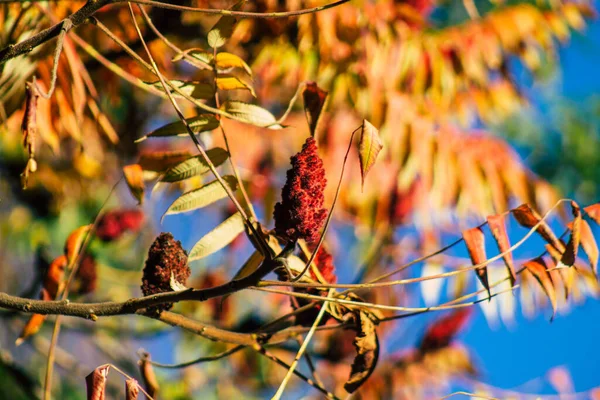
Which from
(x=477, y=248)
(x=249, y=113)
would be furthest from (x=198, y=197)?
(x=477, y=248)

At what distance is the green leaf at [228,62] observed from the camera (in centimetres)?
114

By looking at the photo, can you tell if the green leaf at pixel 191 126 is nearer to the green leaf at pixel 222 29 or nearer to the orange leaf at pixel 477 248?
the green leaf at pixel 222 29

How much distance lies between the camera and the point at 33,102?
1107mm

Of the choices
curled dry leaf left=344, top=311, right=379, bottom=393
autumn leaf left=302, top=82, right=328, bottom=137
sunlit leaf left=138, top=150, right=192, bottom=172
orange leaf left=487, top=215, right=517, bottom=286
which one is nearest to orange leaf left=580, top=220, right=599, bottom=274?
orange leaf left=487, top=215, right=517, bottom=286

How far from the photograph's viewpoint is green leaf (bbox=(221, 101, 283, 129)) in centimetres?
111

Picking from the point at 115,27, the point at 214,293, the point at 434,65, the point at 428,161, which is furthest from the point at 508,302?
the point at 214,293

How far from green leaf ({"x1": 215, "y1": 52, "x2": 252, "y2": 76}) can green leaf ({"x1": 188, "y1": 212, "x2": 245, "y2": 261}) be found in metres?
0.25

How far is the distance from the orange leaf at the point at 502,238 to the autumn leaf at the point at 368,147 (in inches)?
11.3

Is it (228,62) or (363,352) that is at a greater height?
(228,62)

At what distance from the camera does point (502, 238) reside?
1.09m

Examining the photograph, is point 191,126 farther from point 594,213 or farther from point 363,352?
point 594,213

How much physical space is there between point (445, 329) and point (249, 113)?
1956 mm

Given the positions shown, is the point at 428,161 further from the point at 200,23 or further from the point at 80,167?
the point at 80,167

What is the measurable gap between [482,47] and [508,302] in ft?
3.54
